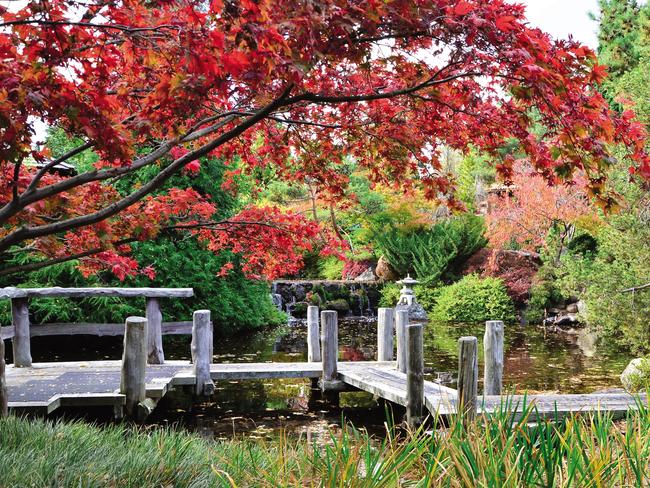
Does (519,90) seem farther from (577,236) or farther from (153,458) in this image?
Result: (577,236)

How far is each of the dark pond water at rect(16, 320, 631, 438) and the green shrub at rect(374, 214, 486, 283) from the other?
10.7ft

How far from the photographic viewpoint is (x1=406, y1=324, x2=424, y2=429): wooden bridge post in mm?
7383

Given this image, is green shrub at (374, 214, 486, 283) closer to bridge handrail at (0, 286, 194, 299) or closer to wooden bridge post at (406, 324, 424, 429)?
bridge handrail at (0, 286, 194, 299)

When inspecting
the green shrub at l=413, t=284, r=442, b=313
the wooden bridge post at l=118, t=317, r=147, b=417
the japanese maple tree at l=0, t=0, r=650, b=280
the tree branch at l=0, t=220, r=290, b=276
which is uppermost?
the japanese maple tree at l=0, t=0, r=650, b=280

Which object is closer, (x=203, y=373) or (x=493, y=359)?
(x=493, y=359)

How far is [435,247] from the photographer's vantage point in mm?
22438

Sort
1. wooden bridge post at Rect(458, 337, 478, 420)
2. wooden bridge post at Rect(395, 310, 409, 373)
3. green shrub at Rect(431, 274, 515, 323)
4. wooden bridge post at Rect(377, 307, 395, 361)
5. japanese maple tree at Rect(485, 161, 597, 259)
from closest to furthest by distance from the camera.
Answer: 1. wooden bridge post at Rect(458, 337, 478, 420)
2. wooden bridge post at Rect(395, 310, 409, 373)
3. wooden bridge post at Rect(377, 307, 395, 361)
4. japanese maple tree at Rect(485, 161, 597, 259)
5. green shrub at Rect(431, 274, 515, 323)

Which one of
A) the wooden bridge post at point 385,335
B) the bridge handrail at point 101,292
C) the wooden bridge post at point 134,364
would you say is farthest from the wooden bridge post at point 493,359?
the bridge handrail at point 101,292

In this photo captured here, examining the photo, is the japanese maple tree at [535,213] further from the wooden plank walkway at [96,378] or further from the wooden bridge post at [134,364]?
the wooden bridge post at [134,364]

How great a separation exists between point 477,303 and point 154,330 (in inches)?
494

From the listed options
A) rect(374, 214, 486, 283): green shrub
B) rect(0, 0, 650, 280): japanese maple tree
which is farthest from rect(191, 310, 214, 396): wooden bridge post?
rect(374, 214, 486, 283): green shrub

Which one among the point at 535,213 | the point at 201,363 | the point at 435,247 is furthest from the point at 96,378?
the point at 435,247

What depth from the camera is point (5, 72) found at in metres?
3.33

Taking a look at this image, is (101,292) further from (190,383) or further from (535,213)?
(535,213)
